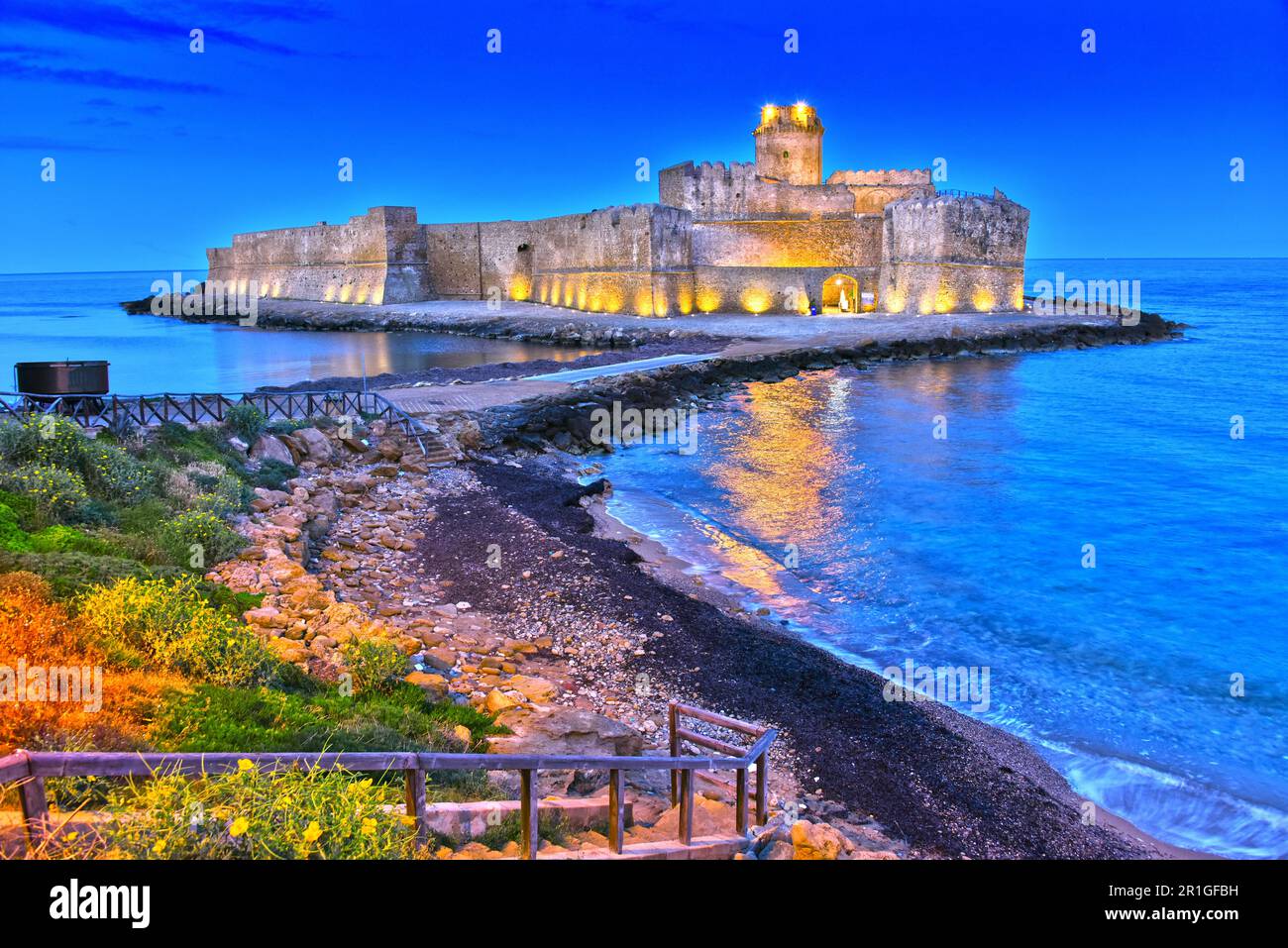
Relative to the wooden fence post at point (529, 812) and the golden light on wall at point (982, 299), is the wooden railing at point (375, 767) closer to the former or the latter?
the wooden fence post at point (529, 812)

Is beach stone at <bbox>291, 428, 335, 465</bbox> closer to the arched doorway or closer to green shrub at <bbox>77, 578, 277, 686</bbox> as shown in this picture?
green shrub at <bbox>77, 578, 277, 686</bbox>

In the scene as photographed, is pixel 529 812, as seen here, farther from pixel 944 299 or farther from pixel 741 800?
pixel 944 299

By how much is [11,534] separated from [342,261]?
47431mm

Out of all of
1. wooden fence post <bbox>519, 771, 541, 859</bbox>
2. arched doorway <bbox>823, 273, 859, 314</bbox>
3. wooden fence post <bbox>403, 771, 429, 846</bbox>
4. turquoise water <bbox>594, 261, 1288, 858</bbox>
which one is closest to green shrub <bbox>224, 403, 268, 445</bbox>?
turquoise water <bbox>594, 261, 1288, 858</bbox>

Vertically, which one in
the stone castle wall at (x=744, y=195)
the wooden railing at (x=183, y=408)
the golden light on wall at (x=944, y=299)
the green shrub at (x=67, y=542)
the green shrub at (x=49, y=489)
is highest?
the stone castle wall at (x=744, y=195)

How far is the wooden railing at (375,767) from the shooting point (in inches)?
94.0

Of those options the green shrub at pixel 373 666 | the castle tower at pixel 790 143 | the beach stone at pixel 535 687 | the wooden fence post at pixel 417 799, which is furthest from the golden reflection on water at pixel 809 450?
the castle tower at pixel 790 143

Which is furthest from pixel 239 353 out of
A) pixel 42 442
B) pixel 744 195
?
pixel 42 442

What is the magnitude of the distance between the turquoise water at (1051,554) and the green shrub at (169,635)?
5725 mm

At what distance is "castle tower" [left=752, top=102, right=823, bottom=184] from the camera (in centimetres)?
4088

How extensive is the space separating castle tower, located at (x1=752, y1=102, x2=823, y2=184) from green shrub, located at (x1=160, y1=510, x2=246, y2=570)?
119 ft

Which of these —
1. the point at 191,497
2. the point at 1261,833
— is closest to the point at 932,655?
the point at 1261,833

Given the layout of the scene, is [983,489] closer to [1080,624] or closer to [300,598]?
[1080,624]

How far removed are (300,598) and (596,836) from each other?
4015 mm
